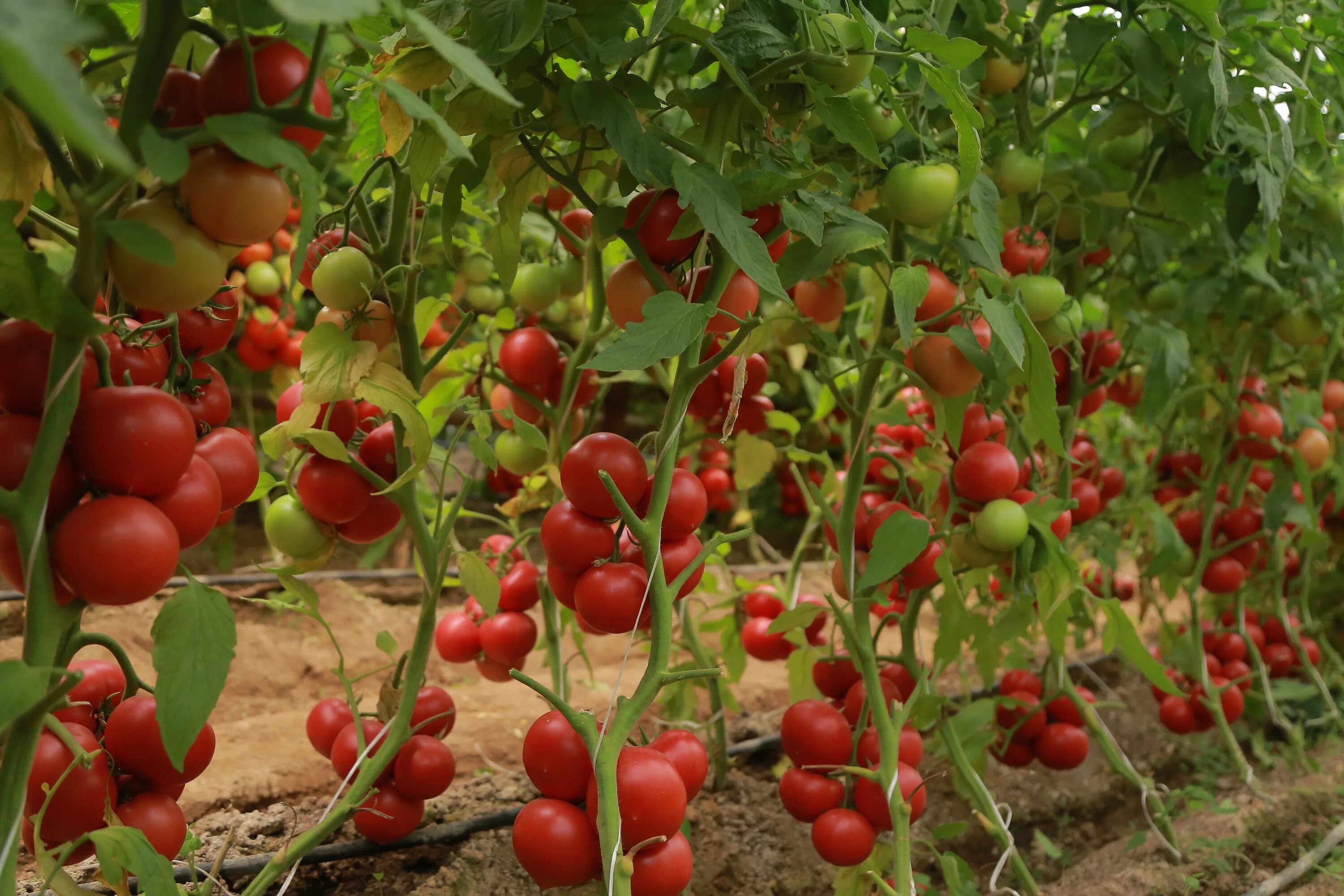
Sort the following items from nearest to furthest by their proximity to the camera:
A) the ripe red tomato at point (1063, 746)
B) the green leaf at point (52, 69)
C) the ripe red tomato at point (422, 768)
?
the green leaf at point (52, 69), the ripe red tomato at point (422, 768), the ripe red tomato at point (1063, 746)

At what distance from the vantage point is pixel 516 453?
1004mm

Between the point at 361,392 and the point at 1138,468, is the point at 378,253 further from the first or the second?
the point at 1138,468

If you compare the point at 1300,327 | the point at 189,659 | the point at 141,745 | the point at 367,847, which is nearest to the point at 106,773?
the point at 141,745

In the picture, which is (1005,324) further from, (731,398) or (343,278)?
(343,278)

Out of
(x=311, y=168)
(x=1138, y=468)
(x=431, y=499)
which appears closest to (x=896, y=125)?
(x=311, y=168)

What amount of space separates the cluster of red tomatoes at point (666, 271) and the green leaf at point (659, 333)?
7cm

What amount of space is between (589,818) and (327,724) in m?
0.41

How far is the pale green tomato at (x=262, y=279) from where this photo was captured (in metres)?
1.70


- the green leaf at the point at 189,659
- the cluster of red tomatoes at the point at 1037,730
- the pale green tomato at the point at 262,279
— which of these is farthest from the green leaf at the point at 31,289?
the pale green tomato at the point at 262,279

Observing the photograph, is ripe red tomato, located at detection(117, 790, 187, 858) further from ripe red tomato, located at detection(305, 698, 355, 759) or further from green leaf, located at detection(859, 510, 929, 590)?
green leaf, located at detection(859, 510, 929, 590)

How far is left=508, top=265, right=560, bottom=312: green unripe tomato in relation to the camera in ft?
3.43

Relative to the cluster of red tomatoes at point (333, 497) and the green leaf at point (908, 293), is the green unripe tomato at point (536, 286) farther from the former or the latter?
the green leaf at point (908, 293)

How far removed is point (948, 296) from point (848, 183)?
0.16 metres

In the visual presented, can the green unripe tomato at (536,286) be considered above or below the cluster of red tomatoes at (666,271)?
below
